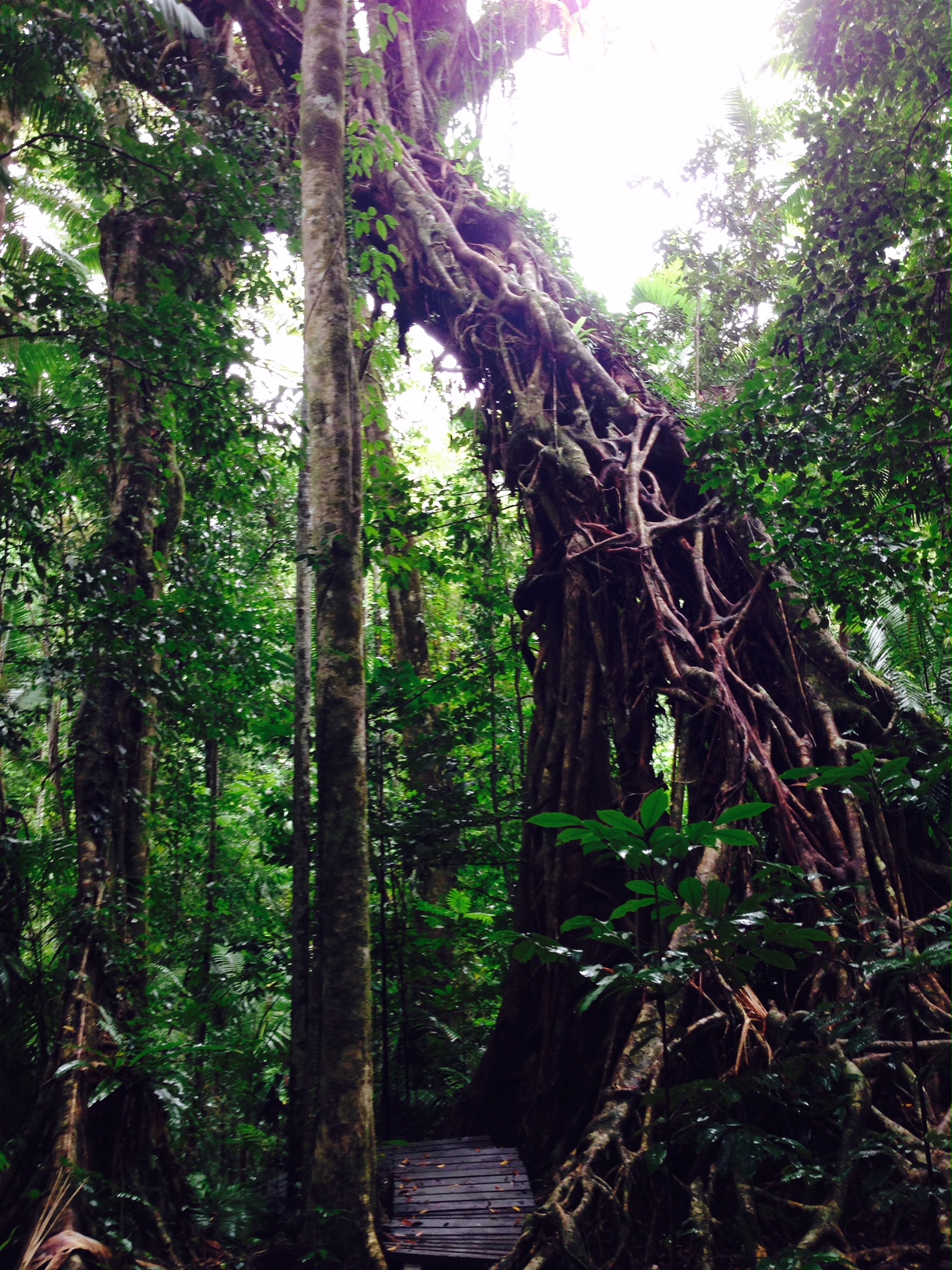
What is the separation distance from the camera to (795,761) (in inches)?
158

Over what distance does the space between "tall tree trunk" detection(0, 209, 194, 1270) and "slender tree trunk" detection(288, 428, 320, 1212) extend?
→ 1.80 ft

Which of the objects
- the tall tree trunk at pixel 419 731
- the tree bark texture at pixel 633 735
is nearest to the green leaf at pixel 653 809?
the tree bark texture at pixel 633 735

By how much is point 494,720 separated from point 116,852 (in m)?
2.48

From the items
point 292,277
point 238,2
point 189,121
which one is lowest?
point 292,277

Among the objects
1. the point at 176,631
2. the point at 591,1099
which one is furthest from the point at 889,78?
the point at 591,1099

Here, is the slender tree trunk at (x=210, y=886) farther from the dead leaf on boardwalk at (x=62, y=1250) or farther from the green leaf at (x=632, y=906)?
the green leaf at (x=632, y=906)

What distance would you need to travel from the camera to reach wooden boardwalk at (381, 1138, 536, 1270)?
120 inches

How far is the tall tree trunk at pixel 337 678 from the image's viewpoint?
2936 millimetres

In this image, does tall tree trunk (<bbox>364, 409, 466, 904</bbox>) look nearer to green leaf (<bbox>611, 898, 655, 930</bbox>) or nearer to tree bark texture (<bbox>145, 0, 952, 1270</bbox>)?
tree bark texture (<bbox>145, 0, 952, 1270</bbox>)

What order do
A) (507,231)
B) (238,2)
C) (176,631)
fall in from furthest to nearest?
(238,2) < (507,231) < (176,631)

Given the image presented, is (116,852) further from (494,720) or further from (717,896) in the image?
(717,896)

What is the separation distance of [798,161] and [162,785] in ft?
20.6

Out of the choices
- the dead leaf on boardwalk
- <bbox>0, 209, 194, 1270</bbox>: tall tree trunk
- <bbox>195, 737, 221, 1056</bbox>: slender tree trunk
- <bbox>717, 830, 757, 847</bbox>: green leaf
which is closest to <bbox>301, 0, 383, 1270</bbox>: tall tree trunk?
the dead leaf on boardwalk

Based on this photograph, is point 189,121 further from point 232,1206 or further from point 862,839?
point 232,1206
